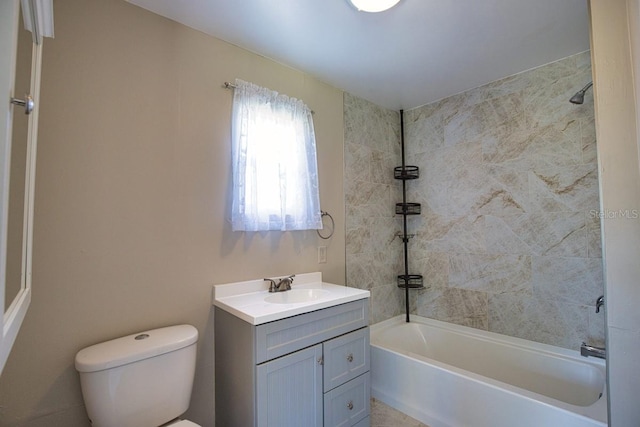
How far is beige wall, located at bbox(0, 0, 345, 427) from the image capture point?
3.92 ft

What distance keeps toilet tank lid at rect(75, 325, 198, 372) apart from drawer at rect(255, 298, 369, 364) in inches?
13.4

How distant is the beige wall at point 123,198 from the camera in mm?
1195

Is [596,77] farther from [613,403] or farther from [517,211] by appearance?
[517,211]

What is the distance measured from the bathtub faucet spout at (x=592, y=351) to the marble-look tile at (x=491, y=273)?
0.42 metres

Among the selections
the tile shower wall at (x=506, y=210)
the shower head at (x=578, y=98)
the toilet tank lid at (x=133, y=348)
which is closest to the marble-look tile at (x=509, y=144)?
the tile shower wall at (x=506, y=210)

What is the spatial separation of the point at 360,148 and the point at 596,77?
1.57 meters

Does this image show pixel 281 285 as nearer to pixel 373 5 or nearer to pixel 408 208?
pixel 408 208

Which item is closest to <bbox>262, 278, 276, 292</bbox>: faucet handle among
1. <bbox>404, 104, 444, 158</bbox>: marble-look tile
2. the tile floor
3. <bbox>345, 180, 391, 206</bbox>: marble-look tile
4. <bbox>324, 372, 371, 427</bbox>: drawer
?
<bbox>324, 372, 371, 427</bbox>: drawer

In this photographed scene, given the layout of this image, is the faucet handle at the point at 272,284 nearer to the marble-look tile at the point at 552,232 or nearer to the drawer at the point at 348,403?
the drawer at the point at 348,403

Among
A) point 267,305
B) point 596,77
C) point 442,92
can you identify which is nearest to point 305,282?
point 267,305

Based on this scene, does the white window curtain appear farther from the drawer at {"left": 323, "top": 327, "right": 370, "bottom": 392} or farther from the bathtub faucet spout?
the bathtub faucet spout

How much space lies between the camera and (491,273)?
2.27 m

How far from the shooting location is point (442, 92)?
2441 mm

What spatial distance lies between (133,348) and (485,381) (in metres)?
1.84
